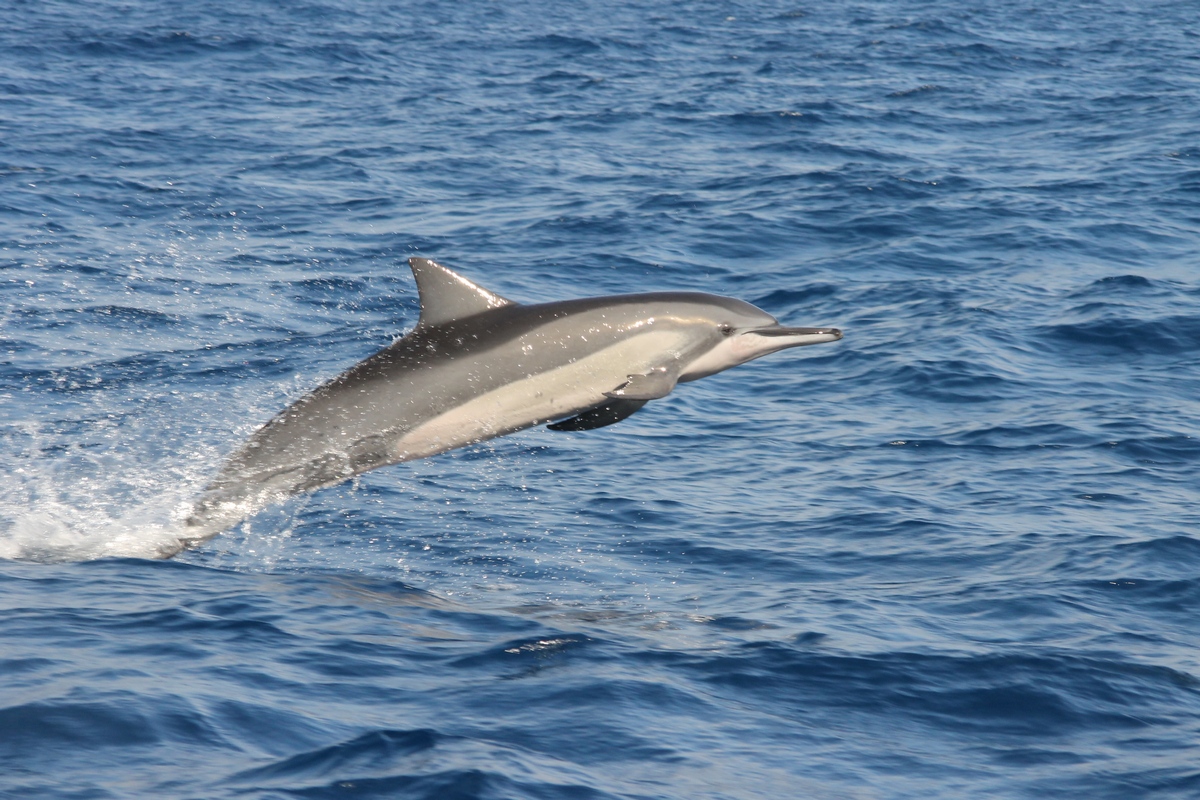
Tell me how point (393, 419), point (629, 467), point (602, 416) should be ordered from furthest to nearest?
point (629, 467)
point (602, 416)
point (393, 419)

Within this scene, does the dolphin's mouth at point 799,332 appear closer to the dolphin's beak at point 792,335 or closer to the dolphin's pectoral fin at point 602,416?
the dolphin's beak at point 792,335

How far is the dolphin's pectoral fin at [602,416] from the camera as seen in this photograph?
7.47 metres

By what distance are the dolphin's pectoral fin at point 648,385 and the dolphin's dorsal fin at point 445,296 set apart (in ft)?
2.50

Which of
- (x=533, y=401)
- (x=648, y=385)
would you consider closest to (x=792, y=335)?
(x=648, y=385)

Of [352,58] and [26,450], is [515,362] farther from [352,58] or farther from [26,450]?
[352,58]

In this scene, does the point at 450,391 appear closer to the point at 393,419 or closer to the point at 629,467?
the point at 393,419

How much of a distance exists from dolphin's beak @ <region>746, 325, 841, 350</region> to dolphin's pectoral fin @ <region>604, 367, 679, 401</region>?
0.60 meters

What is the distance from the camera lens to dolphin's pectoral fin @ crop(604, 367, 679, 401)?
7.37m

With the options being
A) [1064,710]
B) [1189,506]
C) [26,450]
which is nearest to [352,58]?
[26,450]

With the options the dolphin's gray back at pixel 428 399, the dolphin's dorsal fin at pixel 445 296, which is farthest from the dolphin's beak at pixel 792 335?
the dolphin's dorsal fin at pixel 445 296

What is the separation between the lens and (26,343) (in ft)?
43.2

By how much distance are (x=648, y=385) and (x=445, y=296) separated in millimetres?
1099

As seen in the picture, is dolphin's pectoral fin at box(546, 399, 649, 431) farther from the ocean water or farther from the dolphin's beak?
the ocean water

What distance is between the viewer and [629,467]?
1105 centimetres
